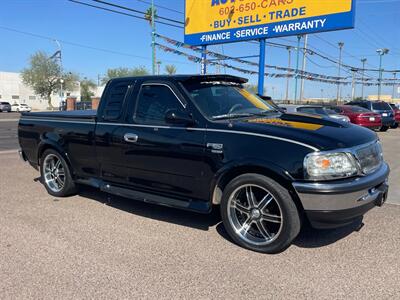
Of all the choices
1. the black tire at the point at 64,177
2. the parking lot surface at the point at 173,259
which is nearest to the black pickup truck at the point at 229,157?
the black tire at the point at 64,177

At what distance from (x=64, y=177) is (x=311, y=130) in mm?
4073

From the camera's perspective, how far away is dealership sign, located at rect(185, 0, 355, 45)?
1347 cm

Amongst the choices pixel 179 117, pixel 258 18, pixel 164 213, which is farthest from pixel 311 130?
pixel 258 18

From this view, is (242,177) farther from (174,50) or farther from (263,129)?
(174,50)

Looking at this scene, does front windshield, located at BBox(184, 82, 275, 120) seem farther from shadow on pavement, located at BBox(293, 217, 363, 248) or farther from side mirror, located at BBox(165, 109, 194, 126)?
shadow on pavement, located at BBox(293, 217, 363, 248)

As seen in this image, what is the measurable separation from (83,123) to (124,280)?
2923 millimetres

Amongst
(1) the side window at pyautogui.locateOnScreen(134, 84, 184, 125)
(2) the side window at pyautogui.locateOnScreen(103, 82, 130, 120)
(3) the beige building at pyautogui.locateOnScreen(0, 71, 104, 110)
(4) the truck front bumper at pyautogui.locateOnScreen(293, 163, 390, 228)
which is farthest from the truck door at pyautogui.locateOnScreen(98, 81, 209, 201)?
(3) the beige building at pyautogui.locateOnScreen(0, 71, 104, 110)

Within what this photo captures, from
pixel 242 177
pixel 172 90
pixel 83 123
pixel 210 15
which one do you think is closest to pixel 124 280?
pixel 242 177

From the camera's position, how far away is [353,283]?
325 centimetres

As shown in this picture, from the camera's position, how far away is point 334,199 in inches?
138

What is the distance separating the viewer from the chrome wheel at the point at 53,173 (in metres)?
6.18

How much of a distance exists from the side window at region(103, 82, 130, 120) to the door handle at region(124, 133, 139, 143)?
39 centimetres

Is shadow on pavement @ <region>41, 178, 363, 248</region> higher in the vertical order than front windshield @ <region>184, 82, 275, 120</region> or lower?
lower

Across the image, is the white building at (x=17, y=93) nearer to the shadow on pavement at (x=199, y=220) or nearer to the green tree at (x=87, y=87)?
the green tree at (x=87, y=87)
